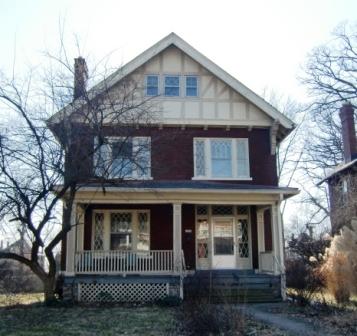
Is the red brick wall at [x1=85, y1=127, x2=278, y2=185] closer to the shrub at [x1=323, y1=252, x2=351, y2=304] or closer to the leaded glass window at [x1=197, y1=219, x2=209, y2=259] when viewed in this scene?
the leaded glass window at [x1=197, y1=219, x2=209, y2=259]

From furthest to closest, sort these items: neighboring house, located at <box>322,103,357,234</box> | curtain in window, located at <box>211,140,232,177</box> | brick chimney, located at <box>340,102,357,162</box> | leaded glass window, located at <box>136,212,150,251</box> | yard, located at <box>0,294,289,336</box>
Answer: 1. brick chimney, located at <box>340,102,357,162</box>
2. neighboring house, located at <box>322,103,357,234</box>
3. curtain in window, located at <box>211,140,232,177</box>
4. leaded glass window, located at <box>136,212,150,251</box>
5. yard, located at <box>0,294,289,336</box>

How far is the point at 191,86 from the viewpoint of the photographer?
1948cm

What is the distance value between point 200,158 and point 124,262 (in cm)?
524

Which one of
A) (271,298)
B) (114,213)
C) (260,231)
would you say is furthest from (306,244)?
(114,213)

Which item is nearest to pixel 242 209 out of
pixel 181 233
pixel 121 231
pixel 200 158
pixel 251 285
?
pixel 200 158

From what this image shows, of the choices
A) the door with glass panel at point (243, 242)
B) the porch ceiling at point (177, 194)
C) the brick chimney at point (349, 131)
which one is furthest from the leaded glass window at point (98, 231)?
the brick chimney at point (349, 131)

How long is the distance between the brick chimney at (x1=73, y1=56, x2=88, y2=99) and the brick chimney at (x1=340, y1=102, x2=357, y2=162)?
17.1 metres

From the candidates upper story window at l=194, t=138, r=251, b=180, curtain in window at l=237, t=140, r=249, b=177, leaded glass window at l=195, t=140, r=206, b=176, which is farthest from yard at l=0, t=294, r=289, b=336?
curtain in window at l=237, t=140, r=249, b=177

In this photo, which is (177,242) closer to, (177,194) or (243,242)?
(177,194)

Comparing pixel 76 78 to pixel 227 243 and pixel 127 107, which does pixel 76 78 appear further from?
pixel 227 243

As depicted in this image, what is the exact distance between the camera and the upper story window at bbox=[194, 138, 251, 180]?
18969mm

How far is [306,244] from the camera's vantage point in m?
25.3

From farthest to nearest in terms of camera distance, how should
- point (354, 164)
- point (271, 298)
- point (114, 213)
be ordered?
point (354, 164), point (114, 213), point (271, 298)

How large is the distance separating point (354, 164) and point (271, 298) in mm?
11931
